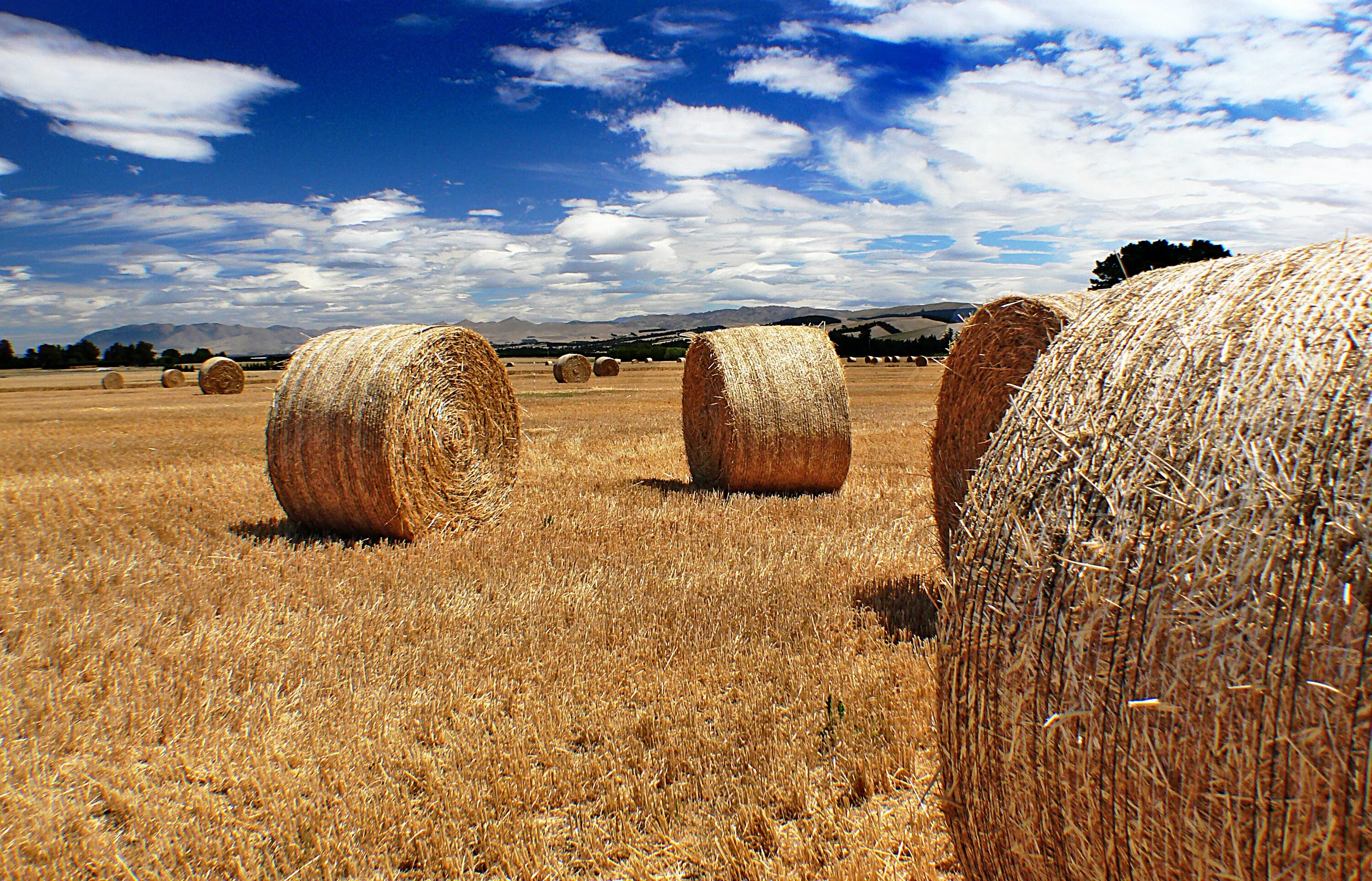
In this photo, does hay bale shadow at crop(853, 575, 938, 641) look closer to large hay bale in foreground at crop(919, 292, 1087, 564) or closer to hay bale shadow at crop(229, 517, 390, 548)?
large hay bale in foreground at crop(919, 292, 1087, 564)

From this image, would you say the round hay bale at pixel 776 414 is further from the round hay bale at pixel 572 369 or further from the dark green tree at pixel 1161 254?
the round hay bale at pixel 572 369

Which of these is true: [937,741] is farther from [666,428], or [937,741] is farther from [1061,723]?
[666,428]

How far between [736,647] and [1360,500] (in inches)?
135

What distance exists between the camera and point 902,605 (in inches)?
218

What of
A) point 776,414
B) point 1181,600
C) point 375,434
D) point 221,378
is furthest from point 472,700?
point 221,378

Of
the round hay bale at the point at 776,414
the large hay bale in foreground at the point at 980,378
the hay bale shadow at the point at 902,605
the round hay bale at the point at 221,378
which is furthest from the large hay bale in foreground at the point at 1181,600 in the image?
the round hay bale at the point at 221,378

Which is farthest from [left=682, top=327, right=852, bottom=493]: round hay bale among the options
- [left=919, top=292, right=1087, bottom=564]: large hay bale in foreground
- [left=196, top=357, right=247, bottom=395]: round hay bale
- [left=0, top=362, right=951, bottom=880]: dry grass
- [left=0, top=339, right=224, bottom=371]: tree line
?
[left=0, top=339, right=224, bottom=371]: tree line

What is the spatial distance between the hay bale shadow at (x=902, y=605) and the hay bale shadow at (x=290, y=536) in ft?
13.6

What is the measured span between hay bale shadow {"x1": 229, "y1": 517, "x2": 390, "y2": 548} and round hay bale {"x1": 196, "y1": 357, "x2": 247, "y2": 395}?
2571 cm

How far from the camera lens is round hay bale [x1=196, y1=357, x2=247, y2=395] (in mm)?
30422

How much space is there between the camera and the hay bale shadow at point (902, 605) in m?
5.10

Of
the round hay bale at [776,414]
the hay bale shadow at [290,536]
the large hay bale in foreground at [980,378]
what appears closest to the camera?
the large hay bale in foreground at [980,378]

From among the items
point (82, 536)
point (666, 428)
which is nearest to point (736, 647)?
point (82, 536)

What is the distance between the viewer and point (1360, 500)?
1.81 metres
